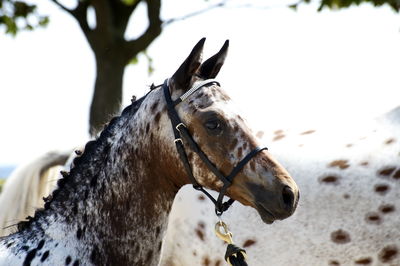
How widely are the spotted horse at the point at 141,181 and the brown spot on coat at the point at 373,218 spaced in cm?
136

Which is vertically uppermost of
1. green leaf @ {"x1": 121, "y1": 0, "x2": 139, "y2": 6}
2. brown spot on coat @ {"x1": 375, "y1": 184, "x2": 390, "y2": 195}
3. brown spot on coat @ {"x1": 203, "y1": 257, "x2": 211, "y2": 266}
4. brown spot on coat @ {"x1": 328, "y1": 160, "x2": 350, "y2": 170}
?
green leaf @ {"x1": 121, "y1": 0, "x2": 139, "y2": 6}

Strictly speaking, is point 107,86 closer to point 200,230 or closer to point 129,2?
point 129,2

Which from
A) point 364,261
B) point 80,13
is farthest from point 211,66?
point 80,13

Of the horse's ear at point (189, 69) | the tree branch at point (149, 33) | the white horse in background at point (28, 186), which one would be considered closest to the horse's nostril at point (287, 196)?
the horse's ear at point (189, 69)

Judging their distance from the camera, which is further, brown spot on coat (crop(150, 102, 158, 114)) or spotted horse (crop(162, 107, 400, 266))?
spotted horse (crop(162, 107, 400, 266))

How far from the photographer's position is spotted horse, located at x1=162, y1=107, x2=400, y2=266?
12.2 ft

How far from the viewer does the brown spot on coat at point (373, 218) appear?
12.1 ft

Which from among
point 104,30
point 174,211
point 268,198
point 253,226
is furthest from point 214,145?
point 104,30

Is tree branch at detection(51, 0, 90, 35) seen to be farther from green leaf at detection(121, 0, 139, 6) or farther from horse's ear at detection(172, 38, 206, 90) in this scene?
horse's ear at detection(172, 38, 206, 90)

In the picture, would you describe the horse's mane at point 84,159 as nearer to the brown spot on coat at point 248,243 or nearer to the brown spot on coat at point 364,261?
the brown spot on coat at point 248,243

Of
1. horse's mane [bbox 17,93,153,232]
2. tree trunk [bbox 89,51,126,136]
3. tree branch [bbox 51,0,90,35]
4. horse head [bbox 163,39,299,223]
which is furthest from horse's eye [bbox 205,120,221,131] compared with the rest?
tree branch [bbox 51,0,90,35]

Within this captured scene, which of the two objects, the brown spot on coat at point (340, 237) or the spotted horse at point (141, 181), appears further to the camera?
the brown spot on coat at point (340, 237)

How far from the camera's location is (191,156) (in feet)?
8.84

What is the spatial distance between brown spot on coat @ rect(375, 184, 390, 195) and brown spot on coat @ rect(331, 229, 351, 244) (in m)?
0.34
